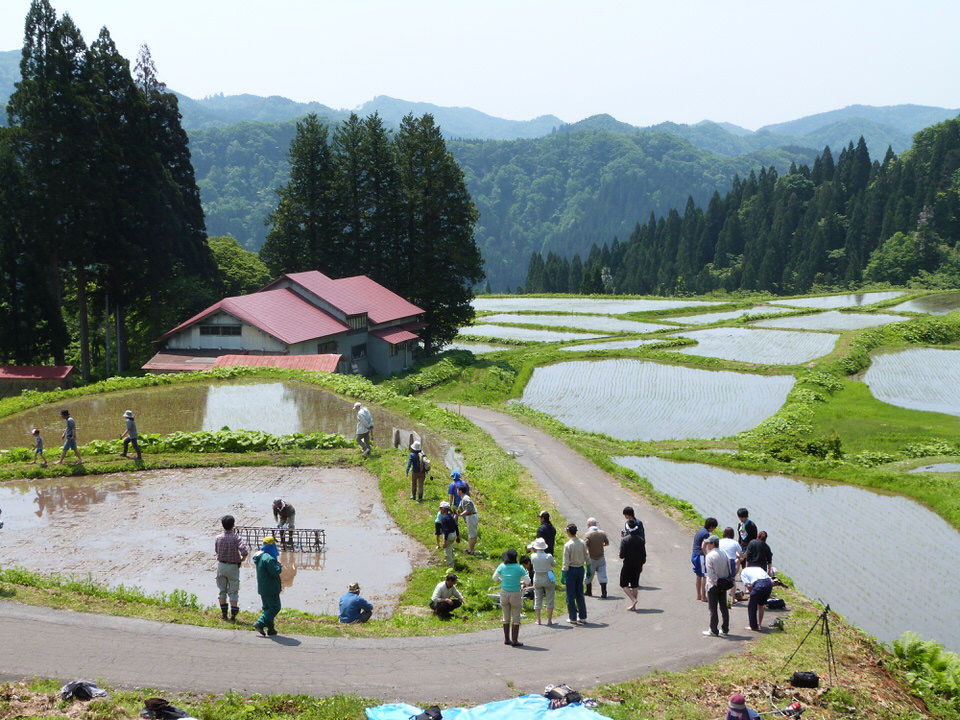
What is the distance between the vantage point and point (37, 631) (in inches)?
447

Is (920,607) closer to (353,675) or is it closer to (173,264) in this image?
(353,675)

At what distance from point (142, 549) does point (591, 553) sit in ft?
27.0

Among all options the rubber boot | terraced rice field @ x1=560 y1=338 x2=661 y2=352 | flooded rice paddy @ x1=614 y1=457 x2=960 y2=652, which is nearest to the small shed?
flooded rice paddy @ x1=614 y1=457 x2=960 y2=652

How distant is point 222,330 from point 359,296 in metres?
9.30

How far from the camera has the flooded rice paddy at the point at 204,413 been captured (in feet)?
86.2

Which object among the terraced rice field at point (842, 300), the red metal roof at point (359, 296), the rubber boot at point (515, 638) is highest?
the red metal roof at point (359, 296)

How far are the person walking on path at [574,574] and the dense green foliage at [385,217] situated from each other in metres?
40.0

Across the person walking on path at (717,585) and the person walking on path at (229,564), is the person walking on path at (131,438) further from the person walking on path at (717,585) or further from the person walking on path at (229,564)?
the person walking on path at (717,585)

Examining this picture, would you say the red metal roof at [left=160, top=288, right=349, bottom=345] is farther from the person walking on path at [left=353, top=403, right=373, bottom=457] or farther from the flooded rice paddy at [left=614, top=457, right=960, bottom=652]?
the flooded rice paddy at [left=614, top=457, right=960, bottom=652]

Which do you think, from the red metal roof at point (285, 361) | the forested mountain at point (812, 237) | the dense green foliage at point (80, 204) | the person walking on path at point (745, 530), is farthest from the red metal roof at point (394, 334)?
the forested mountain at point (812, 237)

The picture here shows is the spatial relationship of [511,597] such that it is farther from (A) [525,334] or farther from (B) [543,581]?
(A) [525,334]

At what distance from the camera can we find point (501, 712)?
31.3 ft

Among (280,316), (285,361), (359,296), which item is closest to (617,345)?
(359,296)

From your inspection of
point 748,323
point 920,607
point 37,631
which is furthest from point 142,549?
point 748,323
